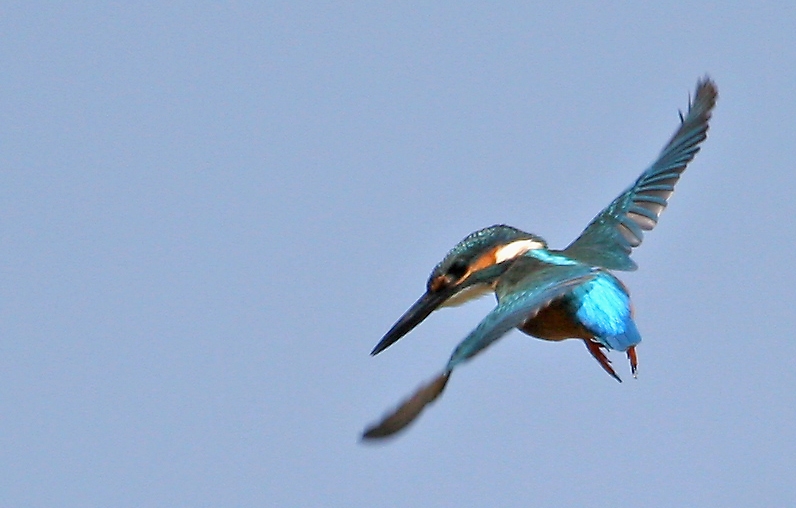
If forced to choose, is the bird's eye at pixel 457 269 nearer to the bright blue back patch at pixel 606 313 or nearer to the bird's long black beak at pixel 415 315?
the bird's long black beak at pixel 415 315

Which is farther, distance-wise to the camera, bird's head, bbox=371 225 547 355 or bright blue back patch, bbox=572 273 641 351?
bird's head, bbox=371 225 547 355

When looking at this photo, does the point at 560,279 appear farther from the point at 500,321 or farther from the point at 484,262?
the point at 484,262

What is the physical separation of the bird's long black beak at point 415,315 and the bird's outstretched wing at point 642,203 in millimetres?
706

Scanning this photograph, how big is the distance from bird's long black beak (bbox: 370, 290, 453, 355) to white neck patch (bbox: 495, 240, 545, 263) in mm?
324

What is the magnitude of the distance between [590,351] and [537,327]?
1.51 ft

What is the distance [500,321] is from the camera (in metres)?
6.50

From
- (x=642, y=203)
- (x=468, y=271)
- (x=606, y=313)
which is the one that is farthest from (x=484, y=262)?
(x=642, y=203)

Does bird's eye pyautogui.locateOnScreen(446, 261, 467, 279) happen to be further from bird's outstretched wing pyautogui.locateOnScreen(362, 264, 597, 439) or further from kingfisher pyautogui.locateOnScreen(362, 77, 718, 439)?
bird's outstretched wing pyautogui.locateOnScreen(362, 264, 597, 439)

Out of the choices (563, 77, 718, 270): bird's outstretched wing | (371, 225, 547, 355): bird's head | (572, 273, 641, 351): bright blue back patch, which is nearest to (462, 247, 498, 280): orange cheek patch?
(371, 225, 547, 355): bird's head

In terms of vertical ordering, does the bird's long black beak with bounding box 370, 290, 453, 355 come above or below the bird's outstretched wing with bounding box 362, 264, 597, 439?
above

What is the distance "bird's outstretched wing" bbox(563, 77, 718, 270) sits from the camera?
305 inches

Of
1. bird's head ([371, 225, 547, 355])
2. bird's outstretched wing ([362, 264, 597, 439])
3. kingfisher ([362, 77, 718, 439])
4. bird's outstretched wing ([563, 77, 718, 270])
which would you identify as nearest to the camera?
bird's outstretched wing ([362, 264, 597, 439])

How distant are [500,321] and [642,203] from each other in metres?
2.13

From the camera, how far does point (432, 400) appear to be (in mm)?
5852
